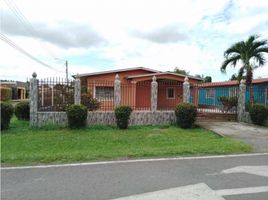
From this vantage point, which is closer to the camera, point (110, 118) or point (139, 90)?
point (110, 118)

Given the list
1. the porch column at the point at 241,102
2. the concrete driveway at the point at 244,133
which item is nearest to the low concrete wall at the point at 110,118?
the concrete driveway at the point at 244,133

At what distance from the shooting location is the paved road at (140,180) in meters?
4.96

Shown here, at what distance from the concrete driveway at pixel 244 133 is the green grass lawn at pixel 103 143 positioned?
1.48 feet

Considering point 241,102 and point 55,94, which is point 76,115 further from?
point 241,102

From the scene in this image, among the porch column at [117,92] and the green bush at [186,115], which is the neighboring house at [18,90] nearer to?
the porch column at [117,92]

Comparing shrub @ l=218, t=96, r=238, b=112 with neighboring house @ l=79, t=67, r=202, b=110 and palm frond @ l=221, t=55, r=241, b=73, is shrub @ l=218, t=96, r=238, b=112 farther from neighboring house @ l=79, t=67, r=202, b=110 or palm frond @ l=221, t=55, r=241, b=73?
palm frond @ l=221, t=55, r=241, b=73

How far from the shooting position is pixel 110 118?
15305 mm

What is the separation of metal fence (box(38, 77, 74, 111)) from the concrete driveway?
6.83 metres

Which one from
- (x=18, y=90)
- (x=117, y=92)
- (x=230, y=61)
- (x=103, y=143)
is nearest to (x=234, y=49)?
(x=230, y=61)

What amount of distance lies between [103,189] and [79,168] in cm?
167

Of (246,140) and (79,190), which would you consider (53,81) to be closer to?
(246,140)

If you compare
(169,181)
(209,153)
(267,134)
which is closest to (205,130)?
(267,134)

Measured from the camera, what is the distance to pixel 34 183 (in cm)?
556

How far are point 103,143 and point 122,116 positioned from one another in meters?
3.39
